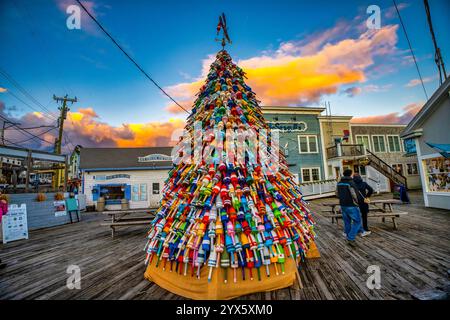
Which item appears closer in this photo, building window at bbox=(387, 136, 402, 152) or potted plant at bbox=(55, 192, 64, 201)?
potted plant at bbox=(55, 192, 64, 201)

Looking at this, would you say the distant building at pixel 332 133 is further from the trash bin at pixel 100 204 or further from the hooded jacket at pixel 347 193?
the trash bin at pixel 100 204

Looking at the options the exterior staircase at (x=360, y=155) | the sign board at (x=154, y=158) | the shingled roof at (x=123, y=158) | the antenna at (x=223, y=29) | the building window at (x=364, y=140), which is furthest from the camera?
the building window at (x=364, y=140)

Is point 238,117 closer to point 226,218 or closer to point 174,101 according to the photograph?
point 226,218

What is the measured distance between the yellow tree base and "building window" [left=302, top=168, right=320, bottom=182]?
15.0 metres

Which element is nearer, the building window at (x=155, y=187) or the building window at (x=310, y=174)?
the building window at (x=155, y=187)

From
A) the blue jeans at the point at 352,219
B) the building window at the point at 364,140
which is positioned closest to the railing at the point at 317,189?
the building window at the point at 364,140

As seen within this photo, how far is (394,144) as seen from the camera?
19156 mm

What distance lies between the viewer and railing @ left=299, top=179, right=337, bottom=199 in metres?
14.5

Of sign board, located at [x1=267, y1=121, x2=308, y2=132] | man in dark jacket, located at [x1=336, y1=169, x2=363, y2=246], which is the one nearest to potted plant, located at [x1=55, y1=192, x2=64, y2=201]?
man in dark jacket, located at [x1=336, y1=169, x2=363, y2=246]

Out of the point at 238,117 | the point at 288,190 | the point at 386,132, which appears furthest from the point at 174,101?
the point at 386,132

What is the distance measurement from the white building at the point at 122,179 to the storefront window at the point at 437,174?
15412 mm

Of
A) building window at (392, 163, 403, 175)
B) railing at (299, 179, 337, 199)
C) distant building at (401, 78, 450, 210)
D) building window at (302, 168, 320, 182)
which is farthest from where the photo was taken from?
building window at (392, 163, 403, 175)

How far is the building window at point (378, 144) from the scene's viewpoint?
18766 mm

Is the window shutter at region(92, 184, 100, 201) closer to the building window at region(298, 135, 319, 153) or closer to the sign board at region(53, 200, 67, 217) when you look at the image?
the sign board at region(53, 200, 67, 217)
